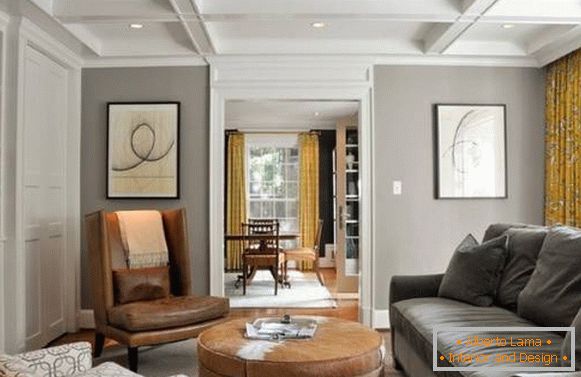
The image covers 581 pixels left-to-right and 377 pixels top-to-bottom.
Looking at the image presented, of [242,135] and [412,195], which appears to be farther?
[242,135]

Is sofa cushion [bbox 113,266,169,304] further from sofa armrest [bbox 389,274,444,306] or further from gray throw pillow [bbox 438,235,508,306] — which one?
gray throw pillow [bbox 438,235,508,306]

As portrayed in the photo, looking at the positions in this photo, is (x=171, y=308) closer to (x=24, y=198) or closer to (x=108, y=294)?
(x=108, y=294)

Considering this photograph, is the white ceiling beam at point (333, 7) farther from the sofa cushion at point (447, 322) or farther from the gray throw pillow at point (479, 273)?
the sofa cushion at point (447, 322)

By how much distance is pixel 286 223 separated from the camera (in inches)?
340

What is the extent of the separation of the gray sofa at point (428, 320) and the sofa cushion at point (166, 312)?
1240 mm

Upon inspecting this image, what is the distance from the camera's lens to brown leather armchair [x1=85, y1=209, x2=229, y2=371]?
3201 mm

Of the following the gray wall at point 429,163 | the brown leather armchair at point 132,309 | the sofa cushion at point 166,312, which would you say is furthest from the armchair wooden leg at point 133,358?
the gray wall at point 429,163

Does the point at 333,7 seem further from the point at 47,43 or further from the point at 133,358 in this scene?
the point at 133,358

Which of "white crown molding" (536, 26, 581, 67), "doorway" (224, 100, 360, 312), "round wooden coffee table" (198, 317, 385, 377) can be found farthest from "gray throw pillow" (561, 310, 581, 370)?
"doorway" (224, 100, 360, 312)

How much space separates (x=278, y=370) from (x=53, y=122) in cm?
307

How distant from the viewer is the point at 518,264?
2.82m

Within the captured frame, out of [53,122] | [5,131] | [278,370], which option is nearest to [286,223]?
[53,122]

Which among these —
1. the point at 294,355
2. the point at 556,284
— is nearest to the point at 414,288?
the point at 556,284

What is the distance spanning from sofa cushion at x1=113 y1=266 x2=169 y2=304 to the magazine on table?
117cm
